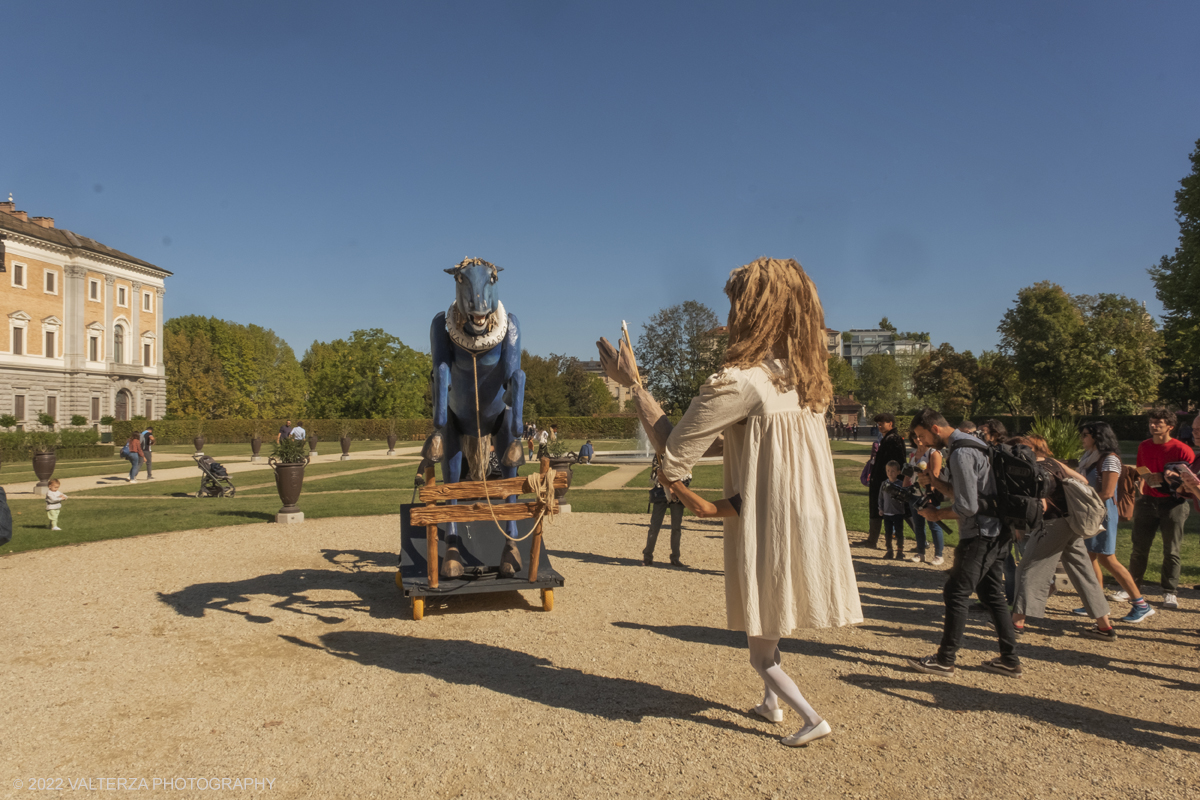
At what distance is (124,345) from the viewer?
5756cm

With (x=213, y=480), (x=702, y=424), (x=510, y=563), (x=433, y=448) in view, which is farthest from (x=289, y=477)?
(x=702, y=424)

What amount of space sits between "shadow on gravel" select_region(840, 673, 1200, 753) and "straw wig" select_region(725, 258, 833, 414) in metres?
2.24

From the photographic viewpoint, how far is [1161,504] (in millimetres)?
6164

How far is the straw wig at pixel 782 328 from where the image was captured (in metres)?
3.28

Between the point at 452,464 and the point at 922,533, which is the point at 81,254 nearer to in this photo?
the point at 452,464

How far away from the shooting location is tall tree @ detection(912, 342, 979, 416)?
56.8 meters

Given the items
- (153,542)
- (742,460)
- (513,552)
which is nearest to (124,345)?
(153,542)

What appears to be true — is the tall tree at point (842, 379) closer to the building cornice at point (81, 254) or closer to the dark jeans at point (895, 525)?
the building cornice at point (81, 254)

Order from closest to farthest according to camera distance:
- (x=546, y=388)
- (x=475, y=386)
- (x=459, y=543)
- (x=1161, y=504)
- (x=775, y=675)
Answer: (x=775, y=675) → (x=1161, y=504) → (x=475, y=386) → (x=459, y=543) → (x=546, y=388)

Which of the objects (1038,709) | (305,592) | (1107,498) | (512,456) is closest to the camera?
(1038,709)

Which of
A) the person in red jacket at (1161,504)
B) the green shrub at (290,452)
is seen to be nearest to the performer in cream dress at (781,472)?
the person in red jacket at (1161,504)

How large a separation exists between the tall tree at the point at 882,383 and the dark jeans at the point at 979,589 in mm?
85440

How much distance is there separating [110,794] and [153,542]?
8.26 meters

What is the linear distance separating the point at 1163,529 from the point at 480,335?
6392mm
